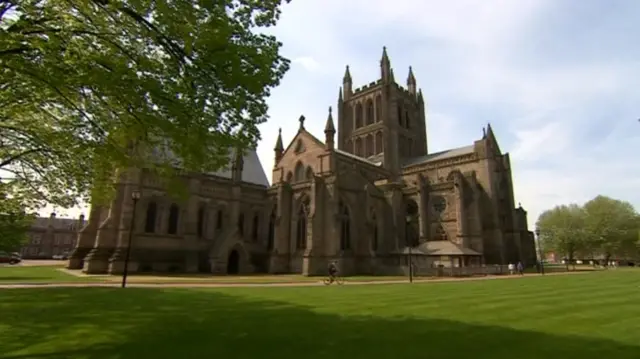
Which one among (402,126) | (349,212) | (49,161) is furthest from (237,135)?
(402,126)

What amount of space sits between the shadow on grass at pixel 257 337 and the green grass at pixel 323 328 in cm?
2

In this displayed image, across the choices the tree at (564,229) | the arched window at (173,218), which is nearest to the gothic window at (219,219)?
the arched window at (173,218)

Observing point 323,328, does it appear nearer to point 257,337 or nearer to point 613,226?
point 257,337

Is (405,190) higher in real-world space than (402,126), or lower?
lower

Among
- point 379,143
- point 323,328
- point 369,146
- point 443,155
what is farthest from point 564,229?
point 323,328

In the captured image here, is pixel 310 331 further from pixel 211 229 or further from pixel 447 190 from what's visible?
pixel 447 190

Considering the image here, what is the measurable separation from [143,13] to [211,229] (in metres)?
34.7

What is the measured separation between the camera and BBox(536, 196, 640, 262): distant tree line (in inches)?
2655

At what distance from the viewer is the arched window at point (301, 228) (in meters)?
41.1

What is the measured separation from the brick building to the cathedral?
6894 cm

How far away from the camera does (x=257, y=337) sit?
7.73 metres

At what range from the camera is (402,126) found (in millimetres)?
65188

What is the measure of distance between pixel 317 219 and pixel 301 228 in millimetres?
4255

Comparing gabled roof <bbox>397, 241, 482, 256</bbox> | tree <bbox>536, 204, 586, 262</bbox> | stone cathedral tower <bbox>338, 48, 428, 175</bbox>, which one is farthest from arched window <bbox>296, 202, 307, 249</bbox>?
tree <bbox>536, 204, 586, 262</bbox>
